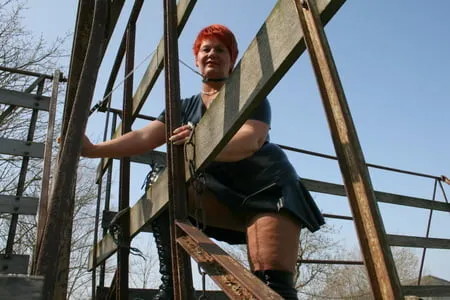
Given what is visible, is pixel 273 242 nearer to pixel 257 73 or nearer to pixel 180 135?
pixel 180 135

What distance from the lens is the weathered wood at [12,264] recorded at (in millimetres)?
3359

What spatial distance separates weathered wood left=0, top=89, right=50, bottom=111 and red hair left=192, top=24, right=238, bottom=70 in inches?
98.3

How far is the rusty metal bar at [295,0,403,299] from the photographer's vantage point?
2.53 ft

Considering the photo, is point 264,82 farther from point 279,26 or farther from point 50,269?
point 50,269

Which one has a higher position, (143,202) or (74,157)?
(143,202)

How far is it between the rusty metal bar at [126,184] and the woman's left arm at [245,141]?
1117 millimetres

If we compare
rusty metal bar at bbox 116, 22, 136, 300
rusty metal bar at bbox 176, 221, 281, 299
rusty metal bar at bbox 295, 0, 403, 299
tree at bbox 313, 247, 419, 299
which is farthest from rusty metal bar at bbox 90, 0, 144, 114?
tree at bbox 313, 247, 419, 299

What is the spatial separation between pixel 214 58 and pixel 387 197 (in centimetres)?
311

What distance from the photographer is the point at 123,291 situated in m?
2.57

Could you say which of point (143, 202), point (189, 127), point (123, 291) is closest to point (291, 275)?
point (189, 127)

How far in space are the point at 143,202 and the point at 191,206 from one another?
40cm

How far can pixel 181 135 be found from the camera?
1.79m

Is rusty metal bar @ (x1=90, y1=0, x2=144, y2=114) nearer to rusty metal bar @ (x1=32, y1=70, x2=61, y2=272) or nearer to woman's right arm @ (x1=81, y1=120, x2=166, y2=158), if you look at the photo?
rusty metal bar @ (x1=32, y1=70, x2=61, y2=272)

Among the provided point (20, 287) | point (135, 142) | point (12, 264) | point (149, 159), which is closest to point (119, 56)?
point (149, 159)
